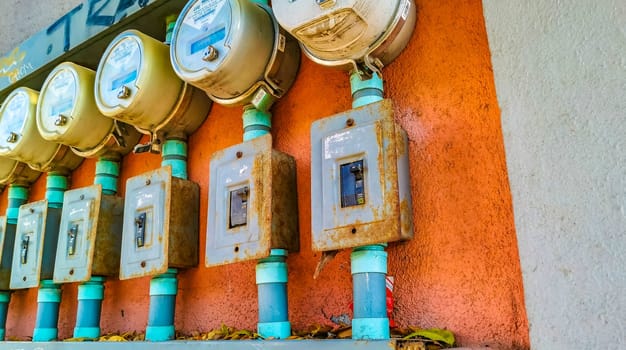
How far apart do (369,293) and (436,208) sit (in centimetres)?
25

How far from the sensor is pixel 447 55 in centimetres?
127

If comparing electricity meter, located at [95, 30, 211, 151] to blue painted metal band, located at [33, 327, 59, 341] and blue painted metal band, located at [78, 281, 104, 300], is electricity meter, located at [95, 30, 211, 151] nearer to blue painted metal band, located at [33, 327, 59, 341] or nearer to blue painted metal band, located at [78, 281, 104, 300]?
blue painted metal band, located at [78, 281, 104, 300]

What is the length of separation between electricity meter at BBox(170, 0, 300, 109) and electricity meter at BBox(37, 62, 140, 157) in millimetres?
493

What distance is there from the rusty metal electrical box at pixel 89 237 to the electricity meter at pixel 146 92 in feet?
0.91

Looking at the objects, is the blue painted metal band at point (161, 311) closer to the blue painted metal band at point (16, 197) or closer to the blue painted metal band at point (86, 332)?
the blue painted metal band at point (86, 332)

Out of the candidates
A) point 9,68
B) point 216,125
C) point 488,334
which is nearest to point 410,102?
point 488,334

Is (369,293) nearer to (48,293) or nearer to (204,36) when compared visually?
(204,36)

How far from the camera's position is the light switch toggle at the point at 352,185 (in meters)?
1.16

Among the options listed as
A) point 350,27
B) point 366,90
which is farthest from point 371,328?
point 350,27

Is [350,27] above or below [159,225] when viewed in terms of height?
above

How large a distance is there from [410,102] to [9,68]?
1924 millimetres

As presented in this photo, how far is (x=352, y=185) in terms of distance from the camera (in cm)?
117

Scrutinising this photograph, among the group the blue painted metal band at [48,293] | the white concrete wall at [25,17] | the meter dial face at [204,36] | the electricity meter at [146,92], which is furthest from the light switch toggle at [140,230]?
the white concrete wall at [25,17]

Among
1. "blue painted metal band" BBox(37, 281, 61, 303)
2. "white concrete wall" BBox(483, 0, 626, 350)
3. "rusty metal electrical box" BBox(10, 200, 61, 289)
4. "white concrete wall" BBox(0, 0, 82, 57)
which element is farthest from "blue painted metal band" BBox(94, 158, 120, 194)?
"white concrete wall" BBox(483, 0, 626, 350)
